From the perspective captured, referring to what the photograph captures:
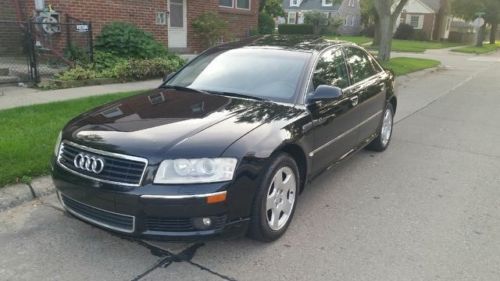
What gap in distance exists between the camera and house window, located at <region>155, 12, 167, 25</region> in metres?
13.0

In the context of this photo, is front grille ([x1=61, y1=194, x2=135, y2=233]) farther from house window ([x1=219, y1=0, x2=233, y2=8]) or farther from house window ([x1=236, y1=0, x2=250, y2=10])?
house window ([x1=236, y1=0, x2=250, y2=10])

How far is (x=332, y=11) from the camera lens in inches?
2085

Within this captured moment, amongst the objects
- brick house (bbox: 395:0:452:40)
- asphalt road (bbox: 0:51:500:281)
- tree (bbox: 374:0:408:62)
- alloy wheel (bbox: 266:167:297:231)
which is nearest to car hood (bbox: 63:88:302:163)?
alloy wheel (bbox: 266:167:297:231)

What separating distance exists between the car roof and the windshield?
5.1 inches

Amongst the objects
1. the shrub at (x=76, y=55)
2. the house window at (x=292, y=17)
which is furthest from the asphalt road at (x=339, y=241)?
the house window at (x=292, y=17)

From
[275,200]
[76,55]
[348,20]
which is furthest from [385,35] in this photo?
[348,20]

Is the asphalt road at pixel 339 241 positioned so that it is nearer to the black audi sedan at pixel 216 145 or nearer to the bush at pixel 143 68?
the black audi sedan at pixel 216 145

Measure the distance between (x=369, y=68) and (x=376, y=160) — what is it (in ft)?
4.03

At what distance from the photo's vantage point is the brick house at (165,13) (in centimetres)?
1043

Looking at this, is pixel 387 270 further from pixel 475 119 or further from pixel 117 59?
pixel 117 59

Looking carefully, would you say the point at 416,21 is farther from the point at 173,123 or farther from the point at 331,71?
the point at 173,123

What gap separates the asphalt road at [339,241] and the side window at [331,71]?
1148 mm

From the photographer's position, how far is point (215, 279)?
308cm

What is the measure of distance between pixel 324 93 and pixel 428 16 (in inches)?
2155
